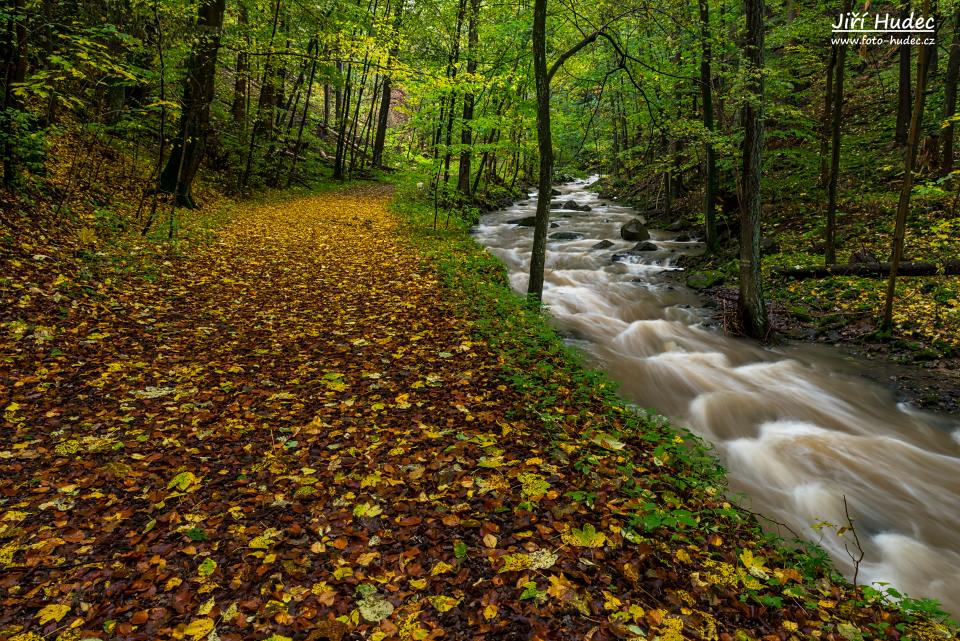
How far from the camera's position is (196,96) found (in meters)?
11.8

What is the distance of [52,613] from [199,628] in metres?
0.88

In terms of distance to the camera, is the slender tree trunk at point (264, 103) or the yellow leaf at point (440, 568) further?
the slender tree trunk at point (264, 103)

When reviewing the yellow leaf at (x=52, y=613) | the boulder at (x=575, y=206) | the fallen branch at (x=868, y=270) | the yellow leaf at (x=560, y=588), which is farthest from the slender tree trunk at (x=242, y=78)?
the boulder at (x=575, y=206)

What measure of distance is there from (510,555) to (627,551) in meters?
0.86

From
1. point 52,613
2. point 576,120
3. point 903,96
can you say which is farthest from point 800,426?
point 903,96

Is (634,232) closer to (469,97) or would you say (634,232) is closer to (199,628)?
(469,97)

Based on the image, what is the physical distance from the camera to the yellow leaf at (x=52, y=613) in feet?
8.70

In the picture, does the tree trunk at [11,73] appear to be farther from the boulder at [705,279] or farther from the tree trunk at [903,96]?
the tree trunk at [903,96]

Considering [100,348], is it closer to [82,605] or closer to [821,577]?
[82,605]

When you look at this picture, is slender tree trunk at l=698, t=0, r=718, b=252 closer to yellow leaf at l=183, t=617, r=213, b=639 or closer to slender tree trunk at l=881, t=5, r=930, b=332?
slender tree trunk at l=881, t=5, r=930, b=332

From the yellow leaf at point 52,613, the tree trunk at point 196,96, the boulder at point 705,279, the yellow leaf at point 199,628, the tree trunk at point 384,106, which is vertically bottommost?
the yellow leaf at point 199,628

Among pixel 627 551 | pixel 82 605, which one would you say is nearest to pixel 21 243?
pixel 82 605

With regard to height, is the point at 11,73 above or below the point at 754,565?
above

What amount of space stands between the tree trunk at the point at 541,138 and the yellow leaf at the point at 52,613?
7.12 m
